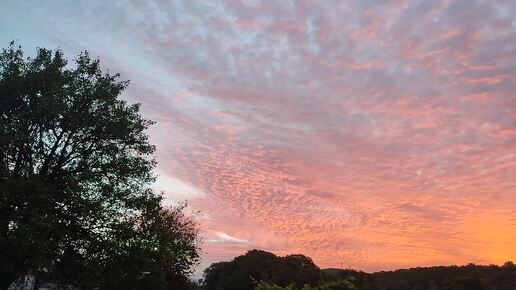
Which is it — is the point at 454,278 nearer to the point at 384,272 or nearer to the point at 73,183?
the point at 384,272

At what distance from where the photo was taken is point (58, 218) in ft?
91.7

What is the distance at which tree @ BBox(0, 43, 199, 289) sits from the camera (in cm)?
2636

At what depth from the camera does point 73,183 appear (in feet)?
90.8

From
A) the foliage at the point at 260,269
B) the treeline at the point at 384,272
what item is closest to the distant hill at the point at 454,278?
the treeline at the point at 384,272

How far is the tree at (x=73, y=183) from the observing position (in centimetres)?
2636

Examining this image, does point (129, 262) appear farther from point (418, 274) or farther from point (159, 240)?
point (418, 274)

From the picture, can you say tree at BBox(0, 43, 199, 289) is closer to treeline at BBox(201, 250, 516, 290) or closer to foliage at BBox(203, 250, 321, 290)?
treeline at BBox(201, 250, 516, 290)

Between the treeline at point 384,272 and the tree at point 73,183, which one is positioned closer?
the tree at point 73,183

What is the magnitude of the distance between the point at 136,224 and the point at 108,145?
571 cm

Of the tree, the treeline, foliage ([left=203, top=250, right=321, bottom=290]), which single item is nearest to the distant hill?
the treeline

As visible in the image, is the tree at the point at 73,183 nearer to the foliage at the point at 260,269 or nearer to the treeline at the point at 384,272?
the treeline at the point at 384,272

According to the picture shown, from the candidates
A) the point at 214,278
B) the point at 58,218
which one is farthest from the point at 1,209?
the point at 214,278

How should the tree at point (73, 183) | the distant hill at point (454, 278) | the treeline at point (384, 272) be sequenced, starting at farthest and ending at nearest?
the treeline at point (384, 272), the distant hill at point (454, 278), the tree at point (73, 183)

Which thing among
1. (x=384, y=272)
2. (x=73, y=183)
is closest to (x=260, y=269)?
(x=384, y=272)
